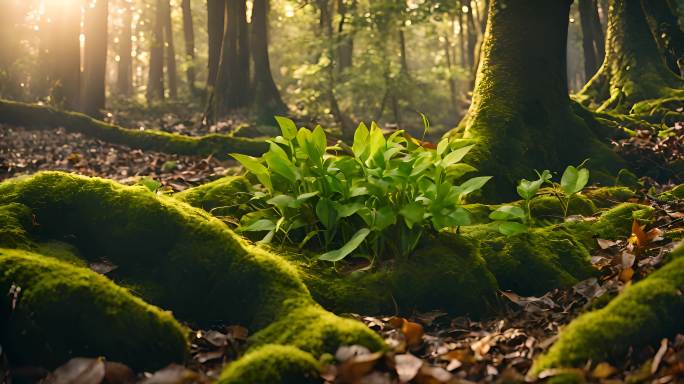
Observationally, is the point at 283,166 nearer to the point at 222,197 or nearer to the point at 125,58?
the point at 222,197

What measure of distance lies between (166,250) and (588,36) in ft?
57.5

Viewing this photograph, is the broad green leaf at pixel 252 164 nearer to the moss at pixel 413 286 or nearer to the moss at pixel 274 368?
the moss at pixel 413 286

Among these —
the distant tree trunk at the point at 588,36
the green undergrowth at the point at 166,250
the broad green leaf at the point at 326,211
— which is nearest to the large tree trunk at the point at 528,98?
the broad green leaf at the point at 326,211

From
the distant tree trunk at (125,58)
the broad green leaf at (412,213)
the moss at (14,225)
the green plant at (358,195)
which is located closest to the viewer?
the moss at (14,225)

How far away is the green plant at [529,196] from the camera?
3.54 meters

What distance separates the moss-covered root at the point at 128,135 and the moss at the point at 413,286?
5.39 meters

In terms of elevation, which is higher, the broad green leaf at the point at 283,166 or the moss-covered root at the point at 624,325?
the broad green leaf at the point at 283,166

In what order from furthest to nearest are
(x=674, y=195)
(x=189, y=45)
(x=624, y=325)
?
1. (x=189, y=45)
2. (x=674, y=195)
3. (x=624, y=325)

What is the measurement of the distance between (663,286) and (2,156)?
28.7 feet

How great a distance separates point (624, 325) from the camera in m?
2.40

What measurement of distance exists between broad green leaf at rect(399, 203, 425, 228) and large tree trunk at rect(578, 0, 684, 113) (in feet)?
23.5

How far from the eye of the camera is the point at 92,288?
2.50 meters

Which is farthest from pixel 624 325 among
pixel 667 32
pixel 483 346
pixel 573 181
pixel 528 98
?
pixel 667 32

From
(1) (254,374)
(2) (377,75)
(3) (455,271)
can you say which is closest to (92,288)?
(1) (254,374)
